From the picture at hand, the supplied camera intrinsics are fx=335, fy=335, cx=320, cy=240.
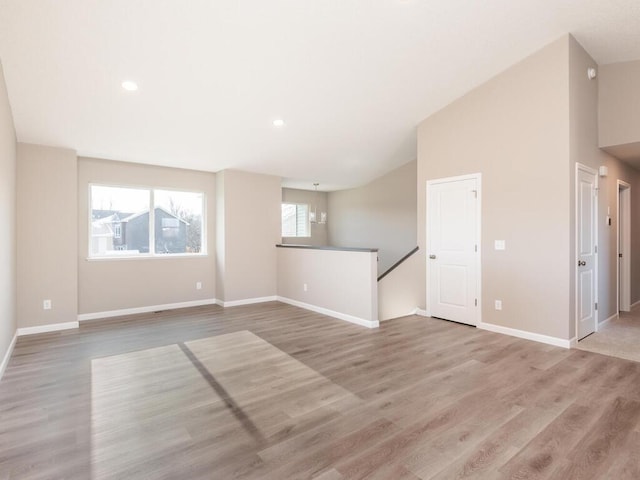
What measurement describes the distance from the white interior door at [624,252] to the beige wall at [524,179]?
2.66 m

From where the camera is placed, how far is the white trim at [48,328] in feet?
14.6

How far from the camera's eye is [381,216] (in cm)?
801

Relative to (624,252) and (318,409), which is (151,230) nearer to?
(318,409)

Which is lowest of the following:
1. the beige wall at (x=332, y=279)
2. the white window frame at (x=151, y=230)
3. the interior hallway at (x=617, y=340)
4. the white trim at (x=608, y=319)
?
the interior hallway at (x=617, y=340)

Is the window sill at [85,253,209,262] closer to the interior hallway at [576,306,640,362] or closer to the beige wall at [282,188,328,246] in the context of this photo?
the beige wall at [282,188,328,246]

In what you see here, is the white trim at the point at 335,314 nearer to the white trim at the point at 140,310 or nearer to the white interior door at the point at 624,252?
the white trim at the point at 140,310

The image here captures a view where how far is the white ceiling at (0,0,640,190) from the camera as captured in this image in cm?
284

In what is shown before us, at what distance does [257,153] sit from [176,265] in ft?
8.18

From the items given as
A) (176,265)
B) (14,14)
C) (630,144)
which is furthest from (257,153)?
(630,144)

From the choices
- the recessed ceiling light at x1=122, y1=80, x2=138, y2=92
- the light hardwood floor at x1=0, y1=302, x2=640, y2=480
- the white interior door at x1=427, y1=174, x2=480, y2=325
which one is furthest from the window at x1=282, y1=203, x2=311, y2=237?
the recessed ceiling light at x1=122, y1=80, x2=138, y2=92

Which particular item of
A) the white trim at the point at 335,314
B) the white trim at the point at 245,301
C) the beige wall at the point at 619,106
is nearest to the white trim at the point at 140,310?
the white trim at the point at 245,301

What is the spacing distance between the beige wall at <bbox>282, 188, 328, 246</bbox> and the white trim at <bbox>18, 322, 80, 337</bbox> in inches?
180

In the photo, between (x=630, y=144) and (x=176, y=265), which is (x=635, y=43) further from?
(x=176, y=265)

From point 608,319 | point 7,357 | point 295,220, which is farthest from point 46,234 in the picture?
point 608,319
